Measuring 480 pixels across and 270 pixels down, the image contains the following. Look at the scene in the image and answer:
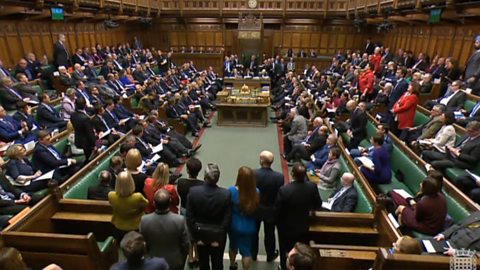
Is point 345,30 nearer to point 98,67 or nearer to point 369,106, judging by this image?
point 369,106

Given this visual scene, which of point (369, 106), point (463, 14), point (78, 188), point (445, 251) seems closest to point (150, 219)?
point (78, 188)

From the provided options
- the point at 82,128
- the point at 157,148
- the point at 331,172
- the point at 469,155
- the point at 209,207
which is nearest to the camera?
the point at 209,207

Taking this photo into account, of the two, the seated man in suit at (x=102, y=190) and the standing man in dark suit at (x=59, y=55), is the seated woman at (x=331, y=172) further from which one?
the standing man in dark suit at (x=59, y=55)

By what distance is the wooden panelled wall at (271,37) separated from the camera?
1709 cm

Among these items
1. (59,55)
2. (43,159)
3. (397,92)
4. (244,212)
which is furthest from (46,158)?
(397,92)

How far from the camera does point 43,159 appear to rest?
4.50m

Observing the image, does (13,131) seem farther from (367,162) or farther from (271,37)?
(271,37)

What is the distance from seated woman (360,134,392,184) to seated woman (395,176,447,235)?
124cm

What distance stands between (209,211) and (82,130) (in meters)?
3.40

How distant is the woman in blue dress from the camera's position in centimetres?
288

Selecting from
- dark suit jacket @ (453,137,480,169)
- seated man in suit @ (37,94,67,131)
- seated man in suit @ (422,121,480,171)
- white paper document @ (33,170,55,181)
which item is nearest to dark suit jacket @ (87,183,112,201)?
white paper document @ (33,170,55,181)

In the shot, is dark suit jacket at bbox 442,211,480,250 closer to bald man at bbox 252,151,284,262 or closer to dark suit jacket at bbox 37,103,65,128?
bald man at bbox 252,151,284,262

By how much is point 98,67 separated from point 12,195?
26.8 ft

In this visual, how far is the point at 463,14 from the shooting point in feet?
27.5
